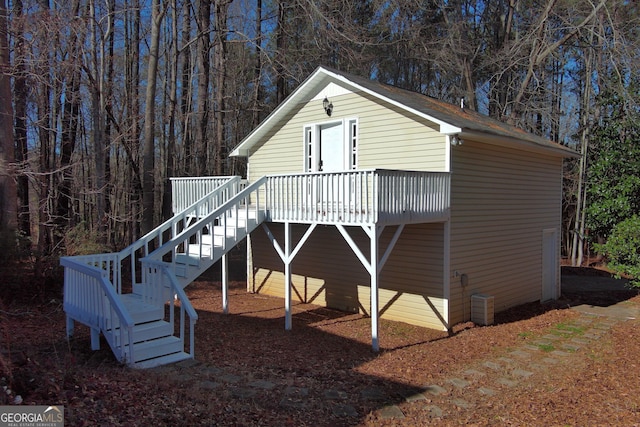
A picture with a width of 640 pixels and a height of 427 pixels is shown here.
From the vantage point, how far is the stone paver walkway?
5523 mm

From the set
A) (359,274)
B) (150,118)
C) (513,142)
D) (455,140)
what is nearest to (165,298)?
(359,274)

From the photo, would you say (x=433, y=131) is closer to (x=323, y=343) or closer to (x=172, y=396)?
(x=323, y=343)

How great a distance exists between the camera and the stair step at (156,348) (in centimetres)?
637

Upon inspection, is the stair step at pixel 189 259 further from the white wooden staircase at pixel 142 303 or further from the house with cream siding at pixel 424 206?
the house with cream siding at pixel 424 206

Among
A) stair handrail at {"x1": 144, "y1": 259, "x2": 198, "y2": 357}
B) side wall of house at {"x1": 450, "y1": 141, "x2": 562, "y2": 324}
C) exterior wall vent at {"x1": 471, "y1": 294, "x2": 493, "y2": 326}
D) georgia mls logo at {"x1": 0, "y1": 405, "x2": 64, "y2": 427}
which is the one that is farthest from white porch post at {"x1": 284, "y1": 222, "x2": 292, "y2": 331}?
georgia mls logo at {"x1": 0, "y1": 405, "x2": 64, "y2": 427}

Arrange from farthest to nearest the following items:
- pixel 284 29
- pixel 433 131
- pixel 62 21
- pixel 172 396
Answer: pixel 284 29 → pixel 62 21 → pixel 433 131 → pixel 172 396

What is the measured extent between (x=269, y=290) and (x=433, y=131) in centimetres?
709

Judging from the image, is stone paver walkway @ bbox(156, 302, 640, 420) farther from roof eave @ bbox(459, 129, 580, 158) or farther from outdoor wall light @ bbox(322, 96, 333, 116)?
outdoor wall light @ bbox(322, 96, 333, 116)

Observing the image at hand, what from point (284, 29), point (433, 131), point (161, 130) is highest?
point (284, 29)

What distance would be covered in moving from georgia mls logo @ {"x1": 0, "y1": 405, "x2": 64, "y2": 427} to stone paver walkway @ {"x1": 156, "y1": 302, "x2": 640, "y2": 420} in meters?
1.80

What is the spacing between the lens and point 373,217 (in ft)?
26.8

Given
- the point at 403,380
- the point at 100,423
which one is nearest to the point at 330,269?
the point at 403,380

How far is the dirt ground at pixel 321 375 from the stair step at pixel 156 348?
357 mm

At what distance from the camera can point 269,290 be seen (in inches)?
551
